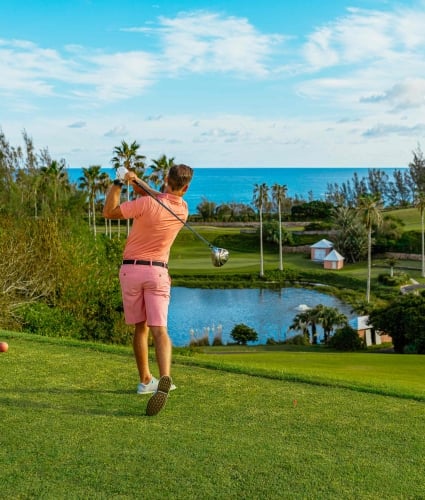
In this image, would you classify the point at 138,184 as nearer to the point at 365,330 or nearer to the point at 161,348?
the point at 161,348

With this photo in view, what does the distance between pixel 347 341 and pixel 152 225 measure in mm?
32694

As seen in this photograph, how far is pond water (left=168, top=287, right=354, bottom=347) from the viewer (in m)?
43.4

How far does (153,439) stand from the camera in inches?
202

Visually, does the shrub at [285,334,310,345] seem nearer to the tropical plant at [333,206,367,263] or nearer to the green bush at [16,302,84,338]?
the green bush at [16,302,84,338]

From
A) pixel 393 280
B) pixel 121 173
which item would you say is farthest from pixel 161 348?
pixel 393 280

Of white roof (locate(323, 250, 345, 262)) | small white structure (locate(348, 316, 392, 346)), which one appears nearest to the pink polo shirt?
small white structure (locate(348, 316, 392, 346))

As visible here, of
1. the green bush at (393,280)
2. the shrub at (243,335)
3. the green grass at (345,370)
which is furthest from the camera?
the green bush at (393,280)

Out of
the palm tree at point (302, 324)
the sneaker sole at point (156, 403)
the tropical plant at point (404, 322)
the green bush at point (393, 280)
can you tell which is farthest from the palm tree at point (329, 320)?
the sneaker sole at point (156, 403)

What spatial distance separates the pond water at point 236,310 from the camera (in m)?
43.4

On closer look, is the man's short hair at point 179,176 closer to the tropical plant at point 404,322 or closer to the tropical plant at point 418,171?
the tropical plant at point 404,322

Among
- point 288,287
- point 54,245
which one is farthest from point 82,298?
point 288,287

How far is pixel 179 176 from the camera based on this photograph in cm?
635

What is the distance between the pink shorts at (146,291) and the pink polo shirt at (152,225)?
121 mm

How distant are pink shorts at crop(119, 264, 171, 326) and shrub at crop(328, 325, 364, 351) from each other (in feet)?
105
